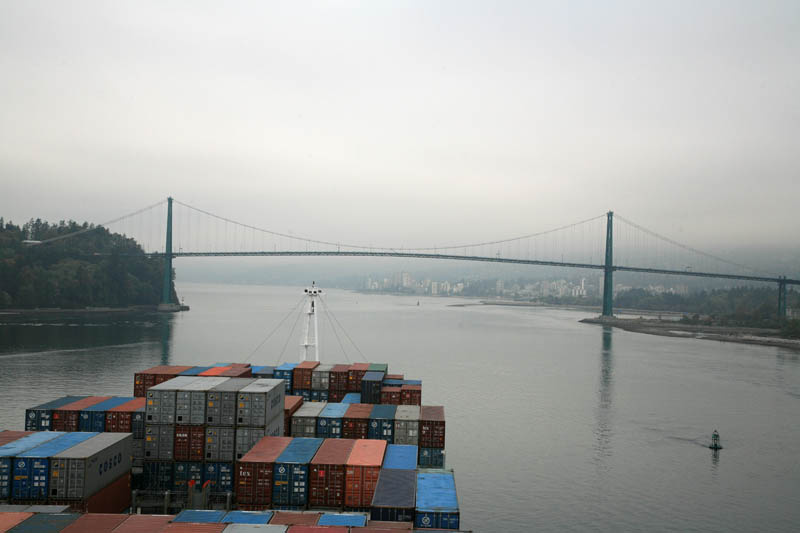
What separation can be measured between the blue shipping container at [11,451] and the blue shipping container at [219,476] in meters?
2.86

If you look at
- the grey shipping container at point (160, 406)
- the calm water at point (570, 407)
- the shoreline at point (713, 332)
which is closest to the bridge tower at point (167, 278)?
the calm water at point (570, 407)

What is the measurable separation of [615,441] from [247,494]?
1217 centimetres

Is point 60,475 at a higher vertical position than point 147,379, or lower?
lower

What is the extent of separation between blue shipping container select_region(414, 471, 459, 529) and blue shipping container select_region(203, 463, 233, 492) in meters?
3.74

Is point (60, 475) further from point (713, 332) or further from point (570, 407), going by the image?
point (713, 332)

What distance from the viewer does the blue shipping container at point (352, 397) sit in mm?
17212

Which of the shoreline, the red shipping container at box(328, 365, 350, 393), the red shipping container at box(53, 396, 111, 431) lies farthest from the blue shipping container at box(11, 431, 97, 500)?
the shoreline

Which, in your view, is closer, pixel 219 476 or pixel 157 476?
pixel 219 476

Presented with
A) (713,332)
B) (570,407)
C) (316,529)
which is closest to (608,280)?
(713,332)

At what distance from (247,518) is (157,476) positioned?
3.89 meters

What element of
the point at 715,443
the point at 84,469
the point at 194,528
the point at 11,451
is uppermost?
the point at 11,451

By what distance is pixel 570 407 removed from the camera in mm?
22062

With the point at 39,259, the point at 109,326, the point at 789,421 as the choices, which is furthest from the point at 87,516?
the point at 39,259

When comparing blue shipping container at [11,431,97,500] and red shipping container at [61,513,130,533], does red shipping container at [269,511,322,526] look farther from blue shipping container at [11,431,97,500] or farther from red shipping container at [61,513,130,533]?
blue shipping container at [11,431,97,500]
